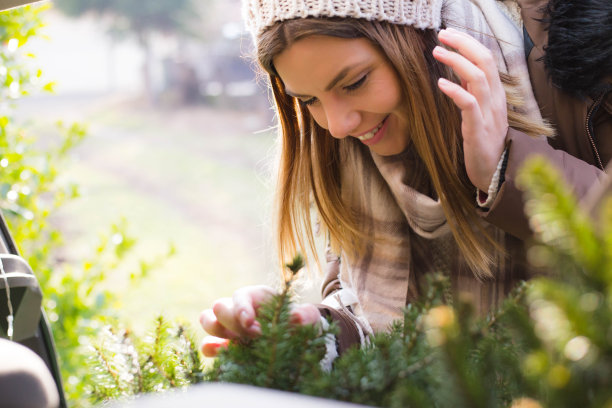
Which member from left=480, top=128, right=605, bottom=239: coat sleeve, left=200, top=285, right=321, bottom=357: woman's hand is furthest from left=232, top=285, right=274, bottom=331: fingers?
left=480, top=128, right=605, bottom=239: coat sleeve

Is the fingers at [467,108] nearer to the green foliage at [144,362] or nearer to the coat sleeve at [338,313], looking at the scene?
the coat sleeve at [338,313]

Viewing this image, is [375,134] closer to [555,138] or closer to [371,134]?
[371,134]

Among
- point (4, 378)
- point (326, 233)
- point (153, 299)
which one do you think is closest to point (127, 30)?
point (153, 299)

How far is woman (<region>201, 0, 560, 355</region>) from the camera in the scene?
1124 millimetres

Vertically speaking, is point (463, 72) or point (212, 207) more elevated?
point (463, 72)

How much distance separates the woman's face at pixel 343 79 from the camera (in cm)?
117

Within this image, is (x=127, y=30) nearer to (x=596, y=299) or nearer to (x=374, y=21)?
(x=374, y=21)

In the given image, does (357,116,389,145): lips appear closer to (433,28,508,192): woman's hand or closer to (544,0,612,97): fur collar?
(433,28,508,192): woman's hand

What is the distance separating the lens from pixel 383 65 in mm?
1207

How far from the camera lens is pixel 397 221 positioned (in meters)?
1.45

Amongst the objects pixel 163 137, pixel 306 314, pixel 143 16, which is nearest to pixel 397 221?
pixel 306 314

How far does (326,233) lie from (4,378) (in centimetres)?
101

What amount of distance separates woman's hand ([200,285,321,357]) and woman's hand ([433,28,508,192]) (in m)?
0.38

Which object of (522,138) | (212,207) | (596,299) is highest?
(596,299)
